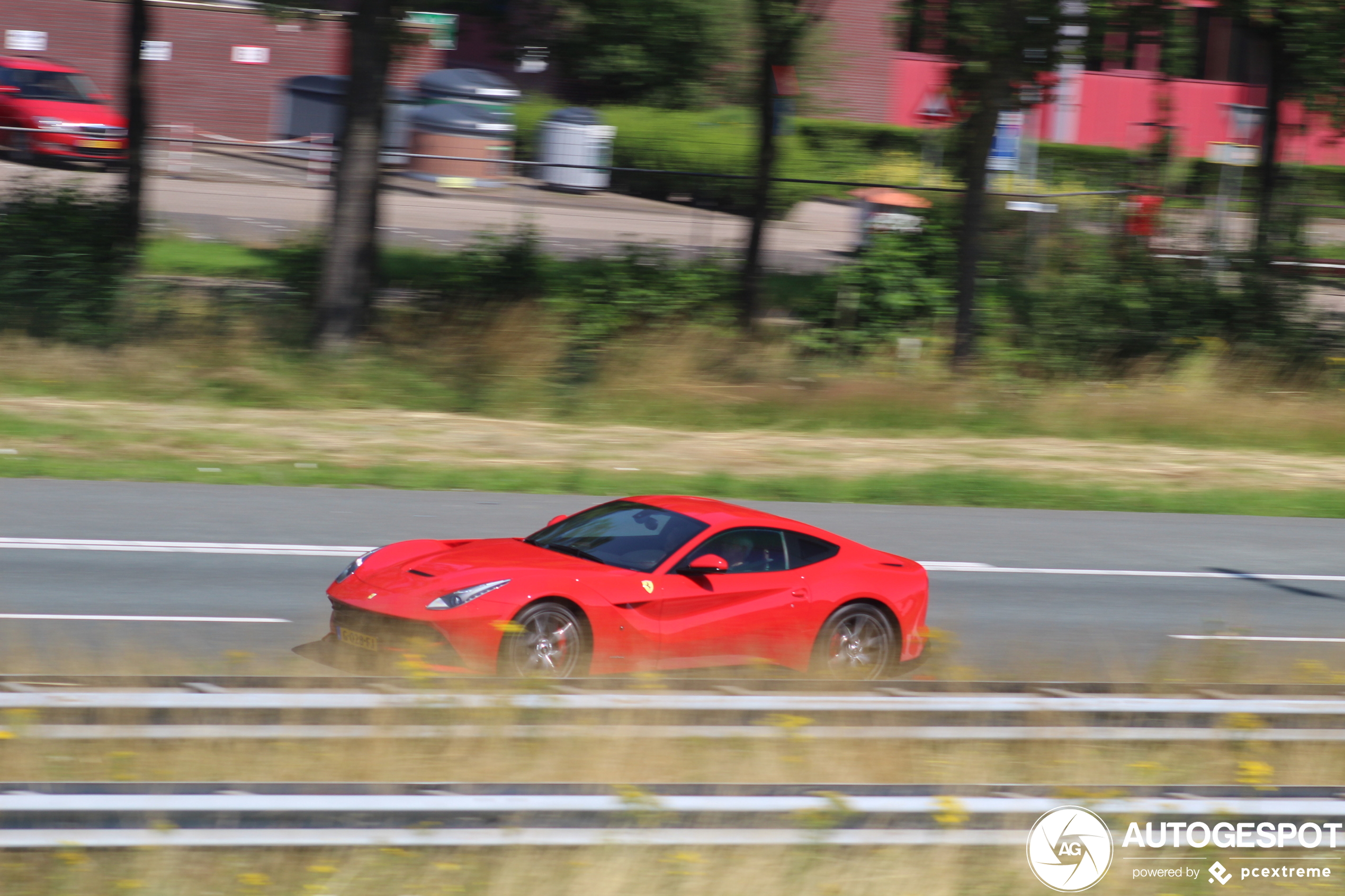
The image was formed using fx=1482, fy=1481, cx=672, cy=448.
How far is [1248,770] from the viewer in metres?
6.39

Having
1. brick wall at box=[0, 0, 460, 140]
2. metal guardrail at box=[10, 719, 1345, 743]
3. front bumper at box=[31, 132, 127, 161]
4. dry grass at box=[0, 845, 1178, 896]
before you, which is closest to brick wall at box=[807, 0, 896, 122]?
brick wall at box=[0, 0, 460, 140]

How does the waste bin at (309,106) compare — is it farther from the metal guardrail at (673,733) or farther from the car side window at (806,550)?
the metal guardrail at (673,733)

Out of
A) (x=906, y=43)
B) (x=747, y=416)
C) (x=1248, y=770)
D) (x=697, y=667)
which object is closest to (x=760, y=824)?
(x=1248, y=770)

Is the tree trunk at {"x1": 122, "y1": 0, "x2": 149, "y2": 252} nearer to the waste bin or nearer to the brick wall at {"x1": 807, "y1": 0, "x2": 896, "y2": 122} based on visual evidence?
the waste bin

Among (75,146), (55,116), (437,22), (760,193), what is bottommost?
(760,193)

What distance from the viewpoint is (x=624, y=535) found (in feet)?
29.1

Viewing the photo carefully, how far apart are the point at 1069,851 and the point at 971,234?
17413 millimetres

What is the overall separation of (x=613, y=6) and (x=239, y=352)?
8369mm

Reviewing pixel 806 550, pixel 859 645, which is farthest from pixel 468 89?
pixel 859 645

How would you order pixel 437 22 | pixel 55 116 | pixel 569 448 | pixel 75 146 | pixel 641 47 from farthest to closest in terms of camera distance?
pixel 641 47
pixel 55 116
pixel 75 146
pixel 437 22
pixel 569 448

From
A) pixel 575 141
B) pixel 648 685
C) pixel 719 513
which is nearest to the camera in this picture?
pixel 648 685

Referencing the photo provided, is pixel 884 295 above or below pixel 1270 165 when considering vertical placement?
below

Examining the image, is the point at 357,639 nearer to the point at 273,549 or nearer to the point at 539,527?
the point at 273,549

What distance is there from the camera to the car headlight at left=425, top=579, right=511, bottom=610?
7.88 meters
